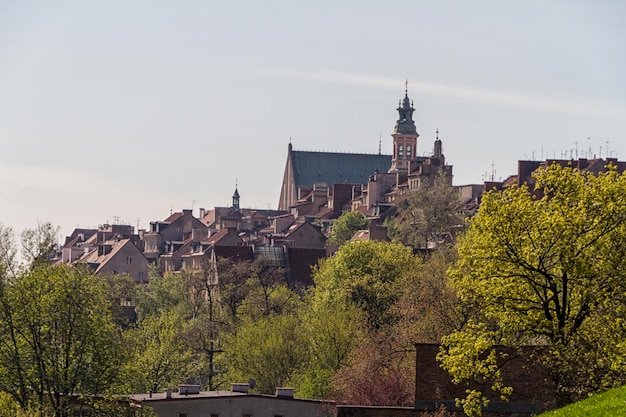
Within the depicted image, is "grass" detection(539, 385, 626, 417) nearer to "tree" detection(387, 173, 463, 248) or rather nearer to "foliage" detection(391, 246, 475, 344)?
"foliage" detection(391, 246, 475, 344)

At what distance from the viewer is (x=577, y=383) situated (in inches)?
1656

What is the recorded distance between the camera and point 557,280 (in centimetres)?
4303

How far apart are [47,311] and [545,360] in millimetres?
27902

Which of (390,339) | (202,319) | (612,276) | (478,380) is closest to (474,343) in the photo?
(478,380)

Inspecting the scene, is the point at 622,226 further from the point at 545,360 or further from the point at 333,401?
the point at 333,401

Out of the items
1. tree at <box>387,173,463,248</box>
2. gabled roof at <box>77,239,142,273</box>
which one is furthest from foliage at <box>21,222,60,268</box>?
gabled roof at <box>77,239,142,273</box>

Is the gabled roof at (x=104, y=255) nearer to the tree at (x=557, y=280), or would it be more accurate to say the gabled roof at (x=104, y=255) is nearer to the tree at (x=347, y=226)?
the tree at (x=347, y=226)

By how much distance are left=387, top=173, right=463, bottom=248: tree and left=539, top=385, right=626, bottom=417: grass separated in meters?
99.4

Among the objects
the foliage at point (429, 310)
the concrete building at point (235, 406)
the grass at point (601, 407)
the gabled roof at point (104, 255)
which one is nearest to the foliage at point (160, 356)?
the foliage at point (429, 310)

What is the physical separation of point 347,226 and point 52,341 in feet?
313

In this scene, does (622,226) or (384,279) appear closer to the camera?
Result: (622,226)

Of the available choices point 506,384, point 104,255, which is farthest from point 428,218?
point 506,384

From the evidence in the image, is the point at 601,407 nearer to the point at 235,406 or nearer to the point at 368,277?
the point at 235,406

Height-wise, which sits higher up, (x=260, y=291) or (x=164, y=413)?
(x=260, y=291)
